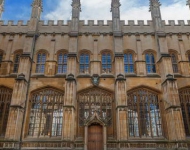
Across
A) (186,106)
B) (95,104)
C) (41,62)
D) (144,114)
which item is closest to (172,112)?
(144,114)

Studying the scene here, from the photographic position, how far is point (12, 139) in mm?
16750

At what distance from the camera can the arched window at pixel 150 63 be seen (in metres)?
21.3

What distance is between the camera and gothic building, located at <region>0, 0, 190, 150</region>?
17.6 metres

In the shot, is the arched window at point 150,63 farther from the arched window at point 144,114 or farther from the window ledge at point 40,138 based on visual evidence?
the window ledge at point 40,138

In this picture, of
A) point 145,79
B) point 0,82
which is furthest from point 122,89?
point 0,82

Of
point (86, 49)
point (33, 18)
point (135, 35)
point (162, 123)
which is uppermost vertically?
point (33, 18)

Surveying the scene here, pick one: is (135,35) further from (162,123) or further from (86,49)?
(162,123)

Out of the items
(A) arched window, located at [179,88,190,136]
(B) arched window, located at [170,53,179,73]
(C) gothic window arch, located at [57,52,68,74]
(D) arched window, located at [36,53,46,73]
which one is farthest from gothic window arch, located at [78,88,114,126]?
(B) arched window, located at [170,53,179,73]

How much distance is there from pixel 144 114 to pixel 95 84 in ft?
17.9

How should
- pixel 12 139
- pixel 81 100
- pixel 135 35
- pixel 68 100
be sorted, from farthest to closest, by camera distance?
pixel 135 35 < pixel 81 100 < pixel 68 100 < pixel 12 139

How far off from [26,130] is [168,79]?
45.4ft

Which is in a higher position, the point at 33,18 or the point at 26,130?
the point at 33,18

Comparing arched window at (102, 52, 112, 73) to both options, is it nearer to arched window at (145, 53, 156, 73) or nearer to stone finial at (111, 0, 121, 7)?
arched window at (145, 53, 156, 73)

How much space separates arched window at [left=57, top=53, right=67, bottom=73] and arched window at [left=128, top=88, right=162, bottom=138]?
7286 mm
